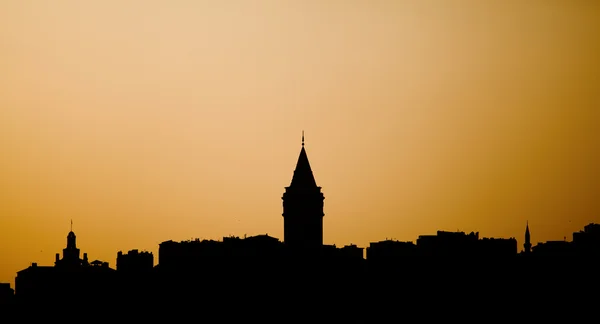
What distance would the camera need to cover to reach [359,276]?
101938 millimetres

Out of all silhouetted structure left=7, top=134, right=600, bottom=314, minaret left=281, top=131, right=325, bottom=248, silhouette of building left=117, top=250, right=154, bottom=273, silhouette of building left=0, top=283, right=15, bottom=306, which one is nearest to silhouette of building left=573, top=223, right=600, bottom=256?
silhouetted structure left=7, top=134, right=600, bottom=314

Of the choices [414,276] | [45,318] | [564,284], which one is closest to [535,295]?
[564,284]

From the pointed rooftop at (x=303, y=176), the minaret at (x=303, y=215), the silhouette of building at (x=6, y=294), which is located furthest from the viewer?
the silhouette of building at (x=6, y=294)

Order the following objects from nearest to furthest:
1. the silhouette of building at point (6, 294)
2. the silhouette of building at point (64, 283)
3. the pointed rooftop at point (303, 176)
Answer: the pointed rooftop at point (303, 176)
the silhouette of building at point (64, 283)
the silhouette of building at point (6, 294)

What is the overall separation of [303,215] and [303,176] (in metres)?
2.96

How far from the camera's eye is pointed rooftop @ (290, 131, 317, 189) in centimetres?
9862

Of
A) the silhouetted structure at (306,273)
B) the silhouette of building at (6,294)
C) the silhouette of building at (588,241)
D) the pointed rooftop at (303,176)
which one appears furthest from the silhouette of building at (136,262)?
the silhouette of building at (588,241)

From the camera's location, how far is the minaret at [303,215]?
97.4m

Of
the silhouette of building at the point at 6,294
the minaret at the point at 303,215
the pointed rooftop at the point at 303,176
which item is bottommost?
the silhouette of building at the point at 6,294

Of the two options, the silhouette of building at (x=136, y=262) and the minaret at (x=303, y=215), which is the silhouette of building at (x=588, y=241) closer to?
the minaret at (x=303, y=215)

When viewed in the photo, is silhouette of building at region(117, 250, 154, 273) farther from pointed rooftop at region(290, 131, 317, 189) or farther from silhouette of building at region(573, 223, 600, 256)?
silhouette of building at region(573, 223, 600, 256)

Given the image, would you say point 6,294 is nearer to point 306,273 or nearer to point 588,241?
point 306,273

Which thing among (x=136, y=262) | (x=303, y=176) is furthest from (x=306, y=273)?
(x=136, y=262)

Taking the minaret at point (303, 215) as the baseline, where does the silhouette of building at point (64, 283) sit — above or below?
below
